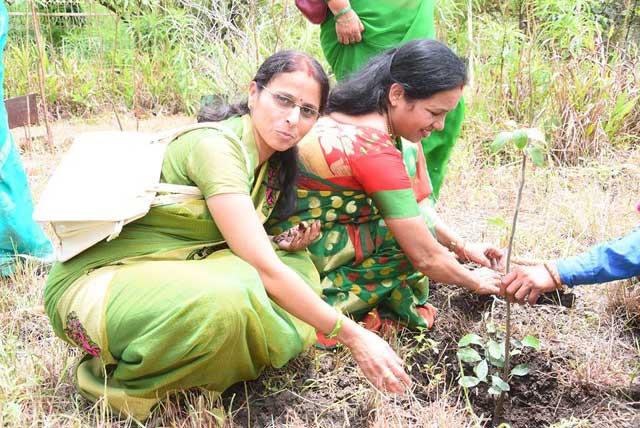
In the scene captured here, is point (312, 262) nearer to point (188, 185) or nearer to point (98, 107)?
point (188, 185)

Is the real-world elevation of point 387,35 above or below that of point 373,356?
above

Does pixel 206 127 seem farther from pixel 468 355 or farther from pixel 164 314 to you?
pixel 468 355

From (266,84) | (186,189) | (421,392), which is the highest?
(266,84)

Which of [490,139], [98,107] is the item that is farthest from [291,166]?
[98,107]

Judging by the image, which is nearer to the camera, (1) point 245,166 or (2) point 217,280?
(2) point 217,280

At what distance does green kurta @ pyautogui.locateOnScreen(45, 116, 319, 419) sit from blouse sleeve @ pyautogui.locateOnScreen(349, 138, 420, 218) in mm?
391

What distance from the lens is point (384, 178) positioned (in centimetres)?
252

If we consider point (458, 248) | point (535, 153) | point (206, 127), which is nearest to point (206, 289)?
point (206, 127)

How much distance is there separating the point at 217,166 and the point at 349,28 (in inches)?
53.0

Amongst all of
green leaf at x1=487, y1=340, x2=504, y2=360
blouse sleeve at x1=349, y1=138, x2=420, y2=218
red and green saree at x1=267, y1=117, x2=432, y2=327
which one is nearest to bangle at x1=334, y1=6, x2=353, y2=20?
red and green saree at x1=267, y1=117, x2=432, y2=327

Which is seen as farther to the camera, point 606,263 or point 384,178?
point 384,178

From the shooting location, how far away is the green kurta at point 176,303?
2.04 m

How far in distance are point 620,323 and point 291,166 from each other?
1.38m

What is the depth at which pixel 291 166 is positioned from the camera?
2479 mm
